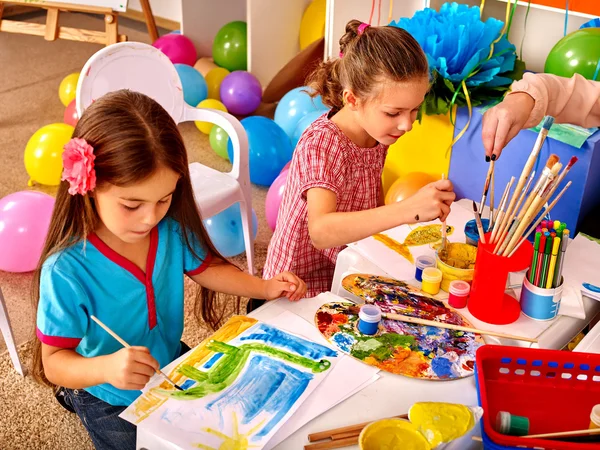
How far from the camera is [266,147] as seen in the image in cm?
265

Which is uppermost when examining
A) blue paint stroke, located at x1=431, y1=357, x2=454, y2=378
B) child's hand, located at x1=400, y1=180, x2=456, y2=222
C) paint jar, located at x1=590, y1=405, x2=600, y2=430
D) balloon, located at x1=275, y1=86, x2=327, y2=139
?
child's hand, located at x1=400, y1=180, x2=456, y2=222

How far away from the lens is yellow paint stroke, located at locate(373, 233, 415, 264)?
1.30 metres

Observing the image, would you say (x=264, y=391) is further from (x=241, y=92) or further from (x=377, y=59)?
(x=241, y=92)

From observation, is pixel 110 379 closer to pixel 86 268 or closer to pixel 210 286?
pixel 86 268

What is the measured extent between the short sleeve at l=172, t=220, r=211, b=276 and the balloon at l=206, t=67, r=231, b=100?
225 centimetres

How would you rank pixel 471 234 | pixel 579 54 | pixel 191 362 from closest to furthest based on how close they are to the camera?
pixel 191 362 < pixel 471 234 < pixel 579 54

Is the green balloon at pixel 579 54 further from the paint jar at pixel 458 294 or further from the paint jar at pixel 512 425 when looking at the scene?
the paint jar at pixel 512 425

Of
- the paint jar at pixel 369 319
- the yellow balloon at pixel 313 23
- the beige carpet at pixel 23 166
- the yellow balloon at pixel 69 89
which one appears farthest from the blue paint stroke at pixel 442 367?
the yellow balloon at pixel 69 89

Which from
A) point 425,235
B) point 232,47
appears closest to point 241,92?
point 232,47

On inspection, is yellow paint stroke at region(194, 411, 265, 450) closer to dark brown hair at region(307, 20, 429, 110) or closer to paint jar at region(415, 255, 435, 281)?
paint jar at region(415, 255, 435, 281)

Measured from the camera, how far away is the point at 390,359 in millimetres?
1035

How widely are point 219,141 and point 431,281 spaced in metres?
1.84

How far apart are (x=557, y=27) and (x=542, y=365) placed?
1.75m

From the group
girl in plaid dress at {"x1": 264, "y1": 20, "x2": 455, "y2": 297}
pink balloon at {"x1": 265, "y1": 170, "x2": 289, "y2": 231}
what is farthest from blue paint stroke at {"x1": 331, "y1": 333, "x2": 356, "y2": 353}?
pink balloon at {"x1": 265, "y1": 170, "x2": 289, "y2": 231}
